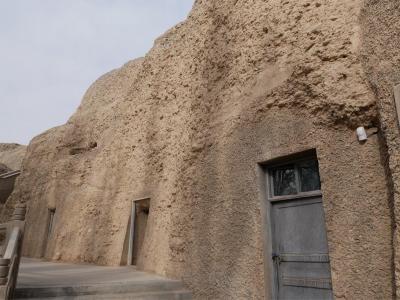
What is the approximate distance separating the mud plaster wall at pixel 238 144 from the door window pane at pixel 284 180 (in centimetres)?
27

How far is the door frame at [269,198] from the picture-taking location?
4.36m

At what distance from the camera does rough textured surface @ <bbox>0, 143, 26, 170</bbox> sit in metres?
24.5

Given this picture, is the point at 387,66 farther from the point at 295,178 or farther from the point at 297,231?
the point at 297,231

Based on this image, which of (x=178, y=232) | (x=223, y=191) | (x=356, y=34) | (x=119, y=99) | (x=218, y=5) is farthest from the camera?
(x=119, y=99)

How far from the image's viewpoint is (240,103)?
5477 millimetres

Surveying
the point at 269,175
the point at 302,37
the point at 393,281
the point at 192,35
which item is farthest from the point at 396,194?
the point at 192,35

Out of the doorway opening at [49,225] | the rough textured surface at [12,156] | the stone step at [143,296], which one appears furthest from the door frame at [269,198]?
the rough textured surface at [12,156]

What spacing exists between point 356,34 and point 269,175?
82.6 inches

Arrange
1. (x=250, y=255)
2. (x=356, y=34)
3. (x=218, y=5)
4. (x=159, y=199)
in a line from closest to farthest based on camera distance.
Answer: (x=356, y=34)
(x=250, y=255)
(x=218, y=5)
(x=159, y=199)

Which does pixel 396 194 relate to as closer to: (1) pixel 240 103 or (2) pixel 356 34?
(2) pixel 356 34

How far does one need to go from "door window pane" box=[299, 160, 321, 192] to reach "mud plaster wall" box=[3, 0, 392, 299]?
0.99 feet

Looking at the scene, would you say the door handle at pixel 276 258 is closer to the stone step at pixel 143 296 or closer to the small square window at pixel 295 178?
the small square window at pixel 295 178

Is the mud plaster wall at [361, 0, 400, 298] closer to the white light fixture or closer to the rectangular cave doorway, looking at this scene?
the white light fixture

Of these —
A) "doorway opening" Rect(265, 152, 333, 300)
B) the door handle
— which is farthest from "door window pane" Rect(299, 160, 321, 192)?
the door handle
